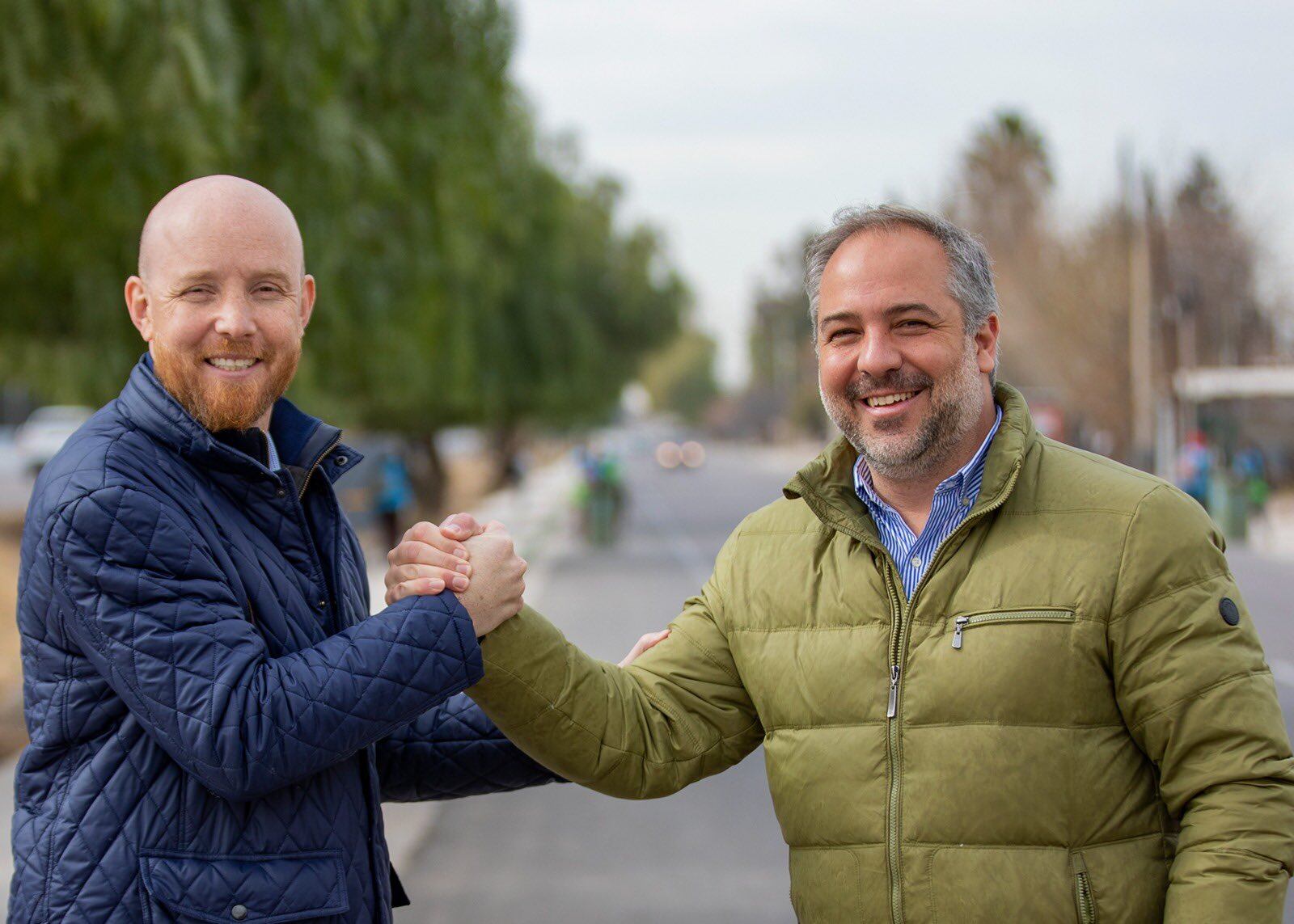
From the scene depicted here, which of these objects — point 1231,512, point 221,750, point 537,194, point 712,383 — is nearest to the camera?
point 221,750

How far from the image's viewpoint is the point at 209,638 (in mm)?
2258

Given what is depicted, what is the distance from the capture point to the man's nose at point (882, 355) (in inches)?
103

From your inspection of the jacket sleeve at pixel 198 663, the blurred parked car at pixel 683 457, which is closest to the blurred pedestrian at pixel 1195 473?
the jacket sleeve at pixel 198 663

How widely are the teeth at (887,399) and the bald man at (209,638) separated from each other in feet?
2.35

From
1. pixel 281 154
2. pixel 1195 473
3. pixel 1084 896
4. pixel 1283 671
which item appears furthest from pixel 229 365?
pixel 1195 473

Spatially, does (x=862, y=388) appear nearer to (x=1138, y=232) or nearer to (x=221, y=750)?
(x=221, y=750)

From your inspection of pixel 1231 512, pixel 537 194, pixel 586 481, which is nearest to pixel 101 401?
pixel 537 194

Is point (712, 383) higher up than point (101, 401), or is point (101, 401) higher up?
point (101, 401)

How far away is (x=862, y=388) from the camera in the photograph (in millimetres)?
2670

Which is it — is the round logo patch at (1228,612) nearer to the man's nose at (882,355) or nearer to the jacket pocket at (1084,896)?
the jacket pocket at (1084,896)

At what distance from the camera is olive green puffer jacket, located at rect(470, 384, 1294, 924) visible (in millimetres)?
2291

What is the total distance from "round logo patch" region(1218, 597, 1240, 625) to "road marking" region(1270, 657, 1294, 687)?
28.6ft

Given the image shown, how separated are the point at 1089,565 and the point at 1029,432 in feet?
1.06

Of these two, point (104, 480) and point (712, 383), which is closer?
point (104, 480)
